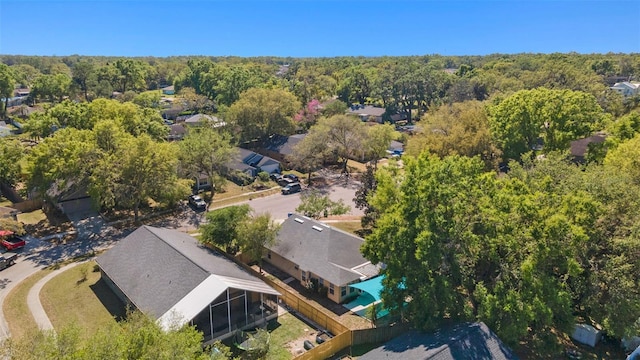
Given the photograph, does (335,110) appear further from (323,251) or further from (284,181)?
(323,251)

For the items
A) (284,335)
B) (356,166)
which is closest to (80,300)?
(284,335)

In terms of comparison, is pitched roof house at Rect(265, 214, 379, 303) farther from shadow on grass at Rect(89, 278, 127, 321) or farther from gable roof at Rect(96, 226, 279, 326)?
shadow on grass at Rect(89, 278, 127, 321)

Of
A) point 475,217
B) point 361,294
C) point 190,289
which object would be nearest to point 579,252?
point 475,217

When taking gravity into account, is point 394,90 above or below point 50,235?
above

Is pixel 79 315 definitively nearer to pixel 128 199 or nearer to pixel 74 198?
pixel 128 199

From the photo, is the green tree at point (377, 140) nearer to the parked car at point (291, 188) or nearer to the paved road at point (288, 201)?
the paved road at point (288, 201)

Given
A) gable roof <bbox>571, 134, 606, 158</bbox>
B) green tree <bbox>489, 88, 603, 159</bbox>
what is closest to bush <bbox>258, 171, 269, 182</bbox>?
green tree <bbox>489, 88, 603, 159</bbox>
